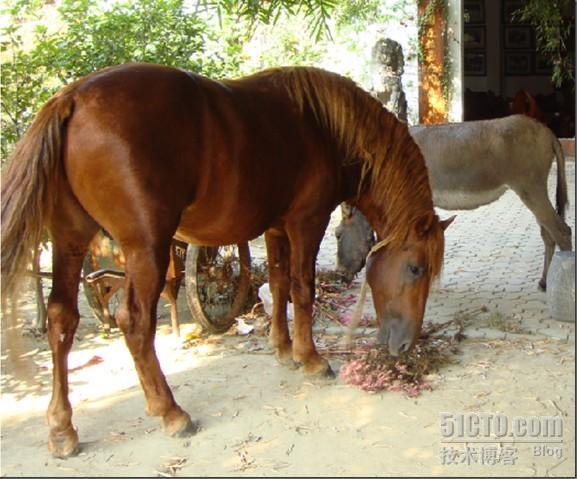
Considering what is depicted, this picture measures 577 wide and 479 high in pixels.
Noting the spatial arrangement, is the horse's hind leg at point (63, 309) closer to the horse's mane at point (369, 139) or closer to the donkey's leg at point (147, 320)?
the donkey's leg at point (147, 320)

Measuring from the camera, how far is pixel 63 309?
3.37m

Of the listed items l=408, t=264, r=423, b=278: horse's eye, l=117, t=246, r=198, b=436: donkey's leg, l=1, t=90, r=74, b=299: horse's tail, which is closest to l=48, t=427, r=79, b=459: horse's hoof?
l=117, t=246, r=198, b=436: donkey's leg

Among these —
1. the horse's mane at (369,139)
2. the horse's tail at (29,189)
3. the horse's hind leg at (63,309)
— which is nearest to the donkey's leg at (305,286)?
the horse's mane at (369,139)

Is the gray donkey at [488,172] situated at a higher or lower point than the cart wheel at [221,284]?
higher

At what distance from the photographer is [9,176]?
3.06 m

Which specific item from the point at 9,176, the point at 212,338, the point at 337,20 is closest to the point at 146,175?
the point at 9,176

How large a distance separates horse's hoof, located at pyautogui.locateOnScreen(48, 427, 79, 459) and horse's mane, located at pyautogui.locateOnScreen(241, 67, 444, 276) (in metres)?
1.93

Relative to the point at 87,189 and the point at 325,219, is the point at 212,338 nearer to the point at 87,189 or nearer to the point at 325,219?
the point at 325,219

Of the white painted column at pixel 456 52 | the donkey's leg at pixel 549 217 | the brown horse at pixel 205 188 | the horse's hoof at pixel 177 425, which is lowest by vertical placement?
the horse's hoof at pixel 177 425

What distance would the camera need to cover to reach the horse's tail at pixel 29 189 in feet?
9.80

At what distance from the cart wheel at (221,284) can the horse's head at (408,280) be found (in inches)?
60.7

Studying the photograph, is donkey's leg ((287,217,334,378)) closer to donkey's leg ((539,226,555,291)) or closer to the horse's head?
the horse's head

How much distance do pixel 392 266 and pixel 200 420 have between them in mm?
1320

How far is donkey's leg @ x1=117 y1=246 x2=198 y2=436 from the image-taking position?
3213 millimetres
